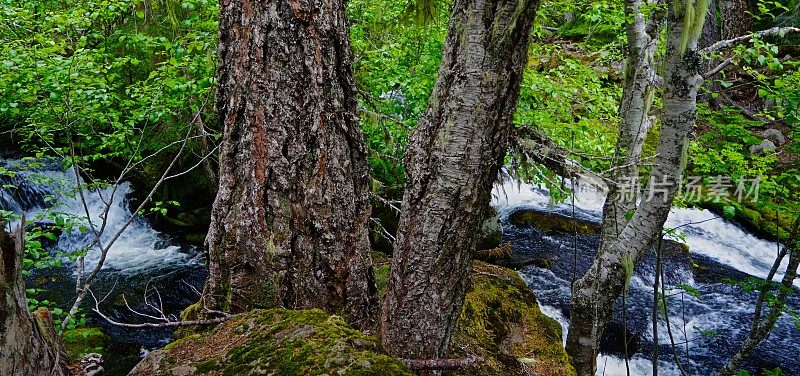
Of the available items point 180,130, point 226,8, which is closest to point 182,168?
point 180,130

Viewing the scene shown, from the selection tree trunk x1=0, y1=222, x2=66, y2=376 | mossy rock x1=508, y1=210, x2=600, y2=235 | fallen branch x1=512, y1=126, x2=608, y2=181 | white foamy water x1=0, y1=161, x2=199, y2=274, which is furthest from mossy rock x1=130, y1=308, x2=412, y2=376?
mossy rock x1=508, y1=210, x2=600, y2=235

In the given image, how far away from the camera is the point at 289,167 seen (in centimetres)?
278

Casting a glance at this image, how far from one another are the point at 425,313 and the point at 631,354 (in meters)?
6.35

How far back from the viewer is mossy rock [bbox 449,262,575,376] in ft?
11.3

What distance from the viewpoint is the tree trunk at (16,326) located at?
5.65 ft

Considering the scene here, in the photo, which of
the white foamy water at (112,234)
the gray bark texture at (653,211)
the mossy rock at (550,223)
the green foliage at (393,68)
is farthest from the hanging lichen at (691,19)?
the white foamy water at (112,234)

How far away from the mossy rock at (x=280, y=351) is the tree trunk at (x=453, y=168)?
10.6 inches

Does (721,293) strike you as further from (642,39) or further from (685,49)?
(685,49)

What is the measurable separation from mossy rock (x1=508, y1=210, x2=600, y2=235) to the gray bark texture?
5.18 m

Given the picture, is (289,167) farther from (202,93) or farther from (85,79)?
(85,79)

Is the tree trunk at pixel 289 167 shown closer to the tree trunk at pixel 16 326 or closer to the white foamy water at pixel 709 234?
the tree trunk at pixel 16 326

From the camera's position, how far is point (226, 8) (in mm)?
2707

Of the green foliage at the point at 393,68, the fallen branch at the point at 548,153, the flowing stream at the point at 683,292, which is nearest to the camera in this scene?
the fallen branch at the point at 548,153

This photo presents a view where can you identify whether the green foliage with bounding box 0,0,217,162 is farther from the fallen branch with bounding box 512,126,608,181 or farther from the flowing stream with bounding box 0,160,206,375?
the fallen branch with bounding box 512,126,608,181
